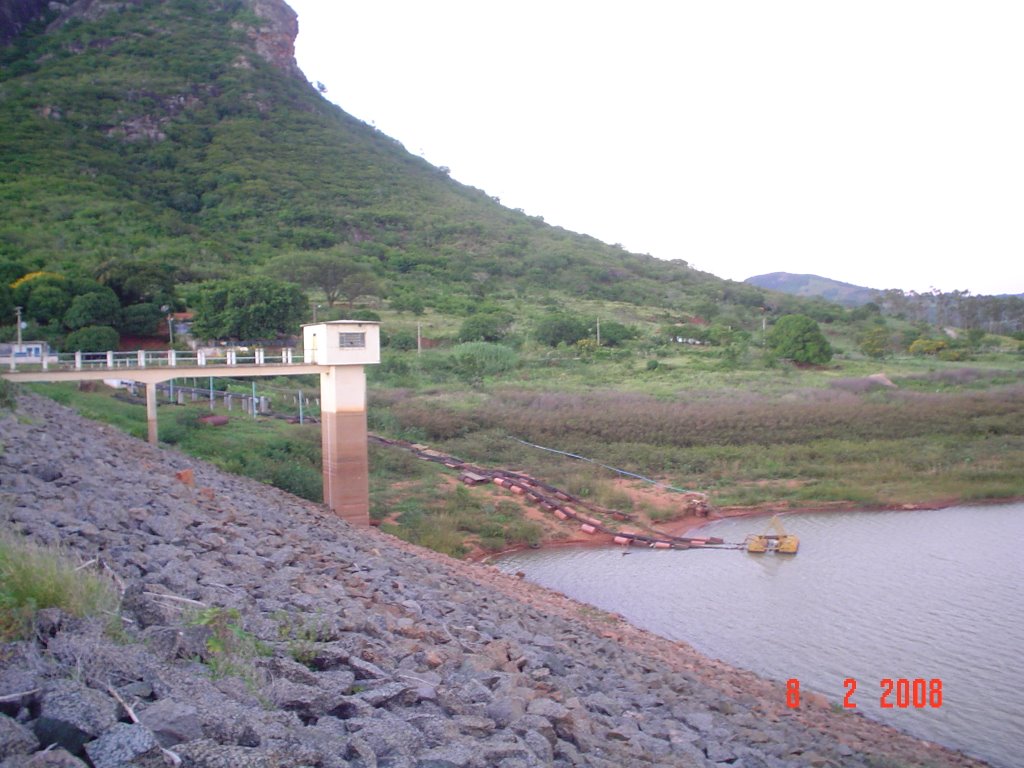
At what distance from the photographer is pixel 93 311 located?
105ft

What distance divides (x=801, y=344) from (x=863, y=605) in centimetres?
3191

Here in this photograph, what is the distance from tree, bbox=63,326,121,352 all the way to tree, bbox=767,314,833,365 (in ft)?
104

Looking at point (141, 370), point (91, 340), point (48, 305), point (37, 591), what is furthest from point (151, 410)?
point (37, 591)

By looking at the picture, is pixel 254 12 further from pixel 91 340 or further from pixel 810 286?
pixel 810 286

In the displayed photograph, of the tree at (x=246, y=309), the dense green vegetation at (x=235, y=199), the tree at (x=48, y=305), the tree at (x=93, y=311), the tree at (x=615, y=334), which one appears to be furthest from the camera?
the dense green vegetation at (x=235, y=199)

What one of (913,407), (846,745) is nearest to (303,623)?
(846,745)

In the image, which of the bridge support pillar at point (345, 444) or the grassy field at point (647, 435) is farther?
the grassy field at point (647, 435)

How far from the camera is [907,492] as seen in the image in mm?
25172

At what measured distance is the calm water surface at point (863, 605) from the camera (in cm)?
1110

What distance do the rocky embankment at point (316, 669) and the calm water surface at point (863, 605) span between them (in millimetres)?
1119

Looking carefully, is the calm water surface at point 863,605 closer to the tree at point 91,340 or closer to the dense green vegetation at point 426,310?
the dense green vegetation at point 426,310

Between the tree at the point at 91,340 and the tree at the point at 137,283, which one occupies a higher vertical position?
the tree at the point at 137,283

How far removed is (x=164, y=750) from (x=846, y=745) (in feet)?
25.1
